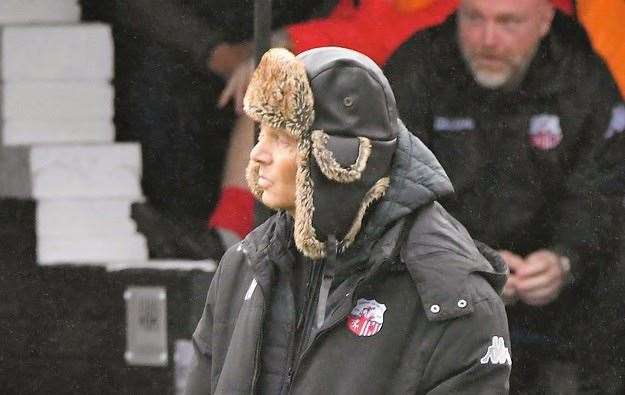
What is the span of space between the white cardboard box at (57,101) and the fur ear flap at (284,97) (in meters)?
3.34

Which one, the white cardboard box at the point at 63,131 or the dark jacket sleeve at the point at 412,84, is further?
the white cardboard box at the point at 63,131

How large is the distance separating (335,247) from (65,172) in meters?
3.52

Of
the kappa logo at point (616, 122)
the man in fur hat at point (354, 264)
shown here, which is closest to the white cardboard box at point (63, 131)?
the kappa logo at point (616, 122)

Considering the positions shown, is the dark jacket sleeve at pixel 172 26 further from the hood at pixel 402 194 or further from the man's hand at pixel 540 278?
the hood at pixel 402 194

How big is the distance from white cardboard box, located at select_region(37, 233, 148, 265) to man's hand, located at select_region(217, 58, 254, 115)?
749mm

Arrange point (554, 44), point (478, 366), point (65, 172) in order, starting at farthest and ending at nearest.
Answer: point (65, 172), point (554, 44), point (478, 366)

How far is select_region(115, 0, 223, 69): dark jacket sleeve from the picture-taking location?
6125 mm

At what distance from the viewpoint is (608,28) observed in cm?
549

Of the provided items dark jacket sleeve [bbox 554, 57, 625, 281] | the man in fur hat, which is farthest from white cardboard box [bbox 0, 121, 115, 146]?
the man in fur hat

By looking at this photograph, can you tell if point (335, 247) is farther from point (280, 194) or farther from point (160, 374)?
point (160, 374)

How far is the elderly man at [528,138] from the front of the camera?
5516 mm

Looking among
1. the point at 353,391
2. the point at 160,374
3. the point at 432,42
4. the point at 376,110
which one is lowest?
the point at 160,374

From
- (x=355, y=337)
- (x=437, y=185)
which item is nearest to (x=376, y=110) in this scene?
(x=437, y=185)

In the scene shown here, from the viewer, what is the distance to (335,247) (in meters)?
3.13
